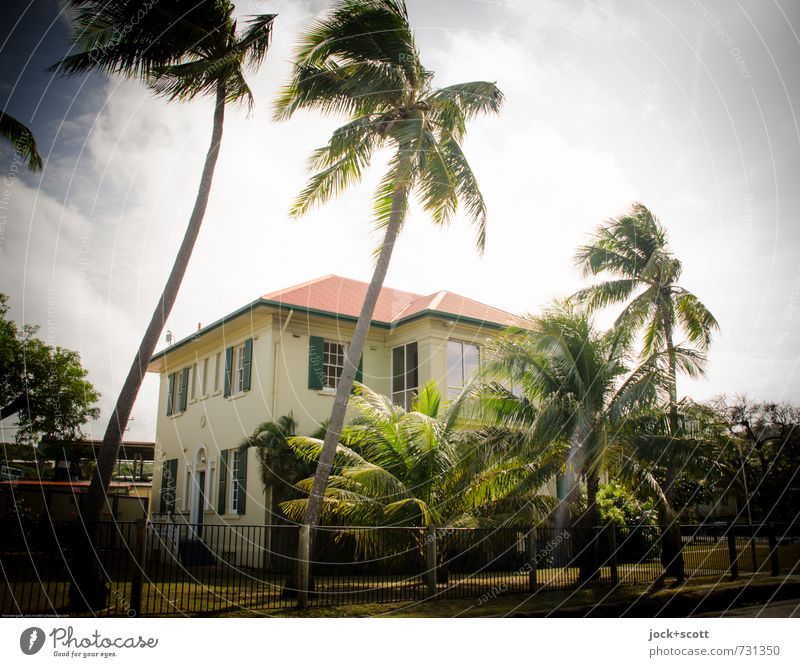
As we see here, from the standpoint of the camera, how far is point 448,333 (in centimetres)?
1920

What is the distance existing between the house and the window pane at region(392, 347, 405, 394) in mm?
30

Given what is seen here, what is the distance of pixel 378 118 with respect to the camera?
1207 centimetres

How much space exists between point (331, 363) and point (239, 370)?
9.01ft

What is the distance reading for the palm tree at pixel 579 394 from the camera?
12188 millimetres

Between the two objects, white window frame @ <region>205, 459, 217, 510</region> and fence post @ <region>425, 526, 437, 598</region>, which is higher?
white window frame @ <region>205, 459, 217, 510</region>

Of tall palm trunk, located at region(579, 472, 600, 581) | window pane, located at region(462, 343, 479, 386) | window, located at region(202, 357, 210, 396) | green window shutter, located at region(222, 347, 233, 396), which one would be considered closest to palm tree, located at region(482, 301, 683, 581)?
tall palm trunk, located at region(579, 472, 600, 581)

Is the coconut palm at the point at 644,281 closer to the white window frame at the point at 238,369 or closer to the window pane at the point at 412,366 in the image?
the window pane at the point at 412,366

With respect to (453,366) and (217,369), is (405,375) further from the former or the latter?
(217,369)

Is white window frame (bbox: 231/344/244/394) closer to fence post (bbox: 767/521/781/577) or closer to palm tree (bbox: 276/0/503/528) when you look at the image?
palm tree (bbox: 276/0/503/528)

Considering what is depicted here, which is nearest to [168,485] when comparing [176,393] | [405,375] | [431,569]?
[176,393]

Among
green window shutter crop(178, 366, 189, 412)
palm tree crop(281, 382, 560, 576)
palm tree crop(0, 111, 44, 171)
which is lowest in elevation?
palm tree crop(281, 382, 560, 576)

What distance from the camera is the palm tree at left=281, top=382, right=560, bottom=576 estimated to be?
40.2ft

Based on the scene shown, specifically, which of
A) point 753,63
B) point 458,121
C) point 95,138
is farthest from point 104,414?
point 753,63
